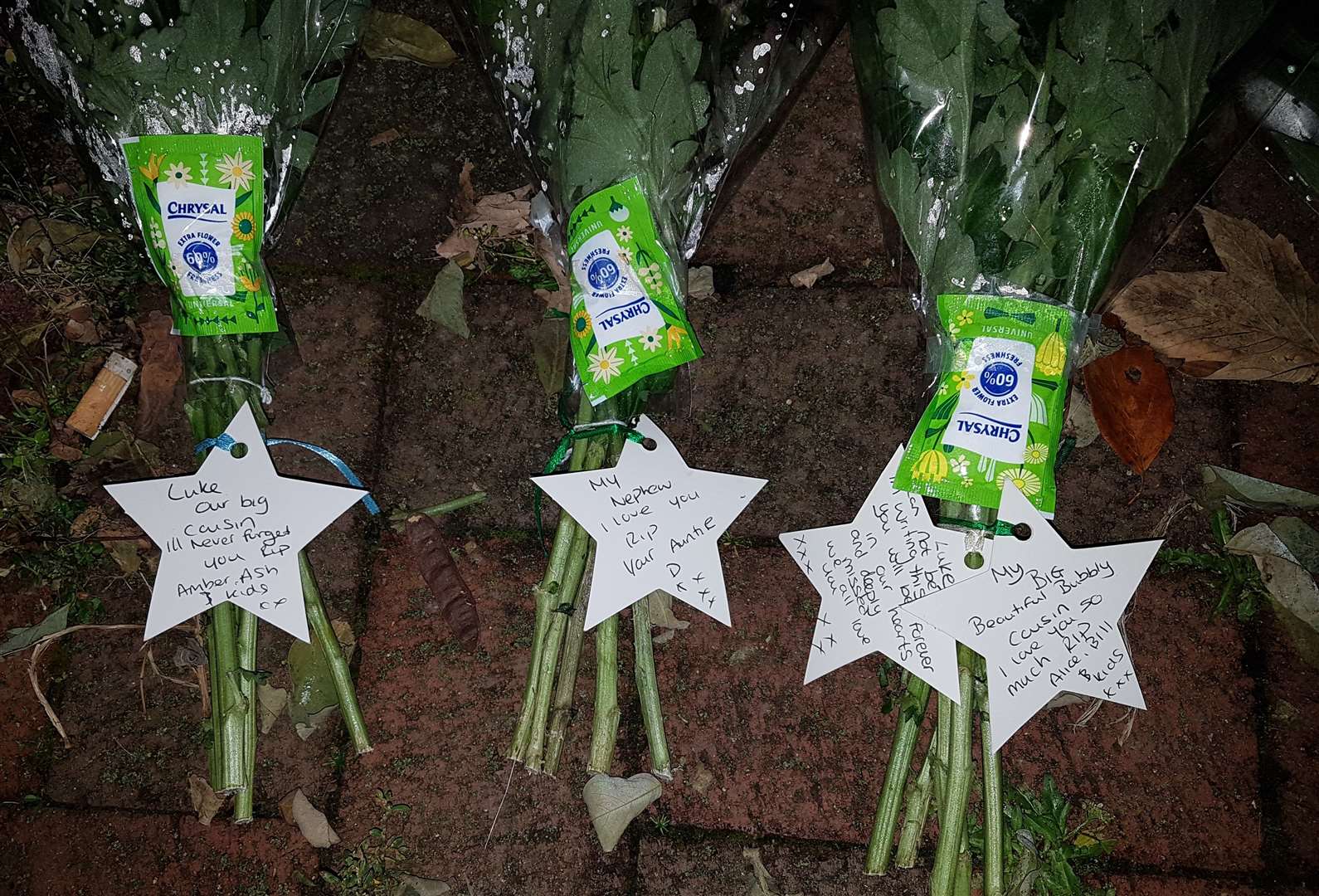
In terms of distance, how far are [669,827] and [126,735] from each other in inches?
50.6

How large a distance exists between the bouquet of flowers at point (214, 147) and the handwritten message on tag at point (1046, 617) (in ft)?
4.46

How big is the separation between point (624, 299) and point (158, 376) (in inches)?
48.3

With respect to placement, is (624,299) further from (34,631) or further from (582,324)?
(34,631)

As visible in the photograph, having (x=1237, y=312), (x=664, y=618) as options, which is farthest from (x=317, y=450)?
(x=1237, y=312)

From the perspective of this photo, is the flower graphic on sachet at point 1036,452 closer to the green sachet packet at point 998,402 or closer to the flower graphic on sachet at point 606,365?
the green sachet packet at point 998,402

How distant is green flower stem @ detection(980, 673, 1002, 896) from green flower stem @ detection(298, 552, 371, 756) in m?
1.33

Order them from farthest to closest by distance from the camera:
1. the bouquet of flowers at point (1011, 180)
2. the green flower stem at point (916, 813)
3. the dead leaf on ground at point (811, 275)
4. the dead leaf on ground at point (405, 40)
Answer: the dead leaf on ground at point (405, 40) < the dead leaf on ground at point (811, 275) < the green flower stem at point (916, 813) < the bouquet of flowers at point (1011, 180)

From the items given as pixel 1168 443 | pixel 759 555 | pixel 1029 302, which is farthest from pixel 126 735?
pixel 1168 443

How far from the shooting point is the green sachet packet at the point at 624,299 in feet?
5.51

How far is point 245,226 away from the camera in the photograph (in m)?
1.78

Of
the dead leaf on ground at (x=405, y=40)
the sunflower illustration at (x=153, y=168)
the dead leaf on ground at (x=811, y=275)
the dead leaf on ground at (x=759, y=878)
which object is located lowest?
the dead leaf on ground at (x=759, y=878)

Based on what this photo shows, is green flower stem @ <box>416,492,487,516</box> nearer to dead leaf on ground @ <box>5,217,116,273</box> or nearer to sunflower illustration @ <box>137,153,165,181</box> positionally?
sunflower illustration @ <box>137,153,165,181</box>

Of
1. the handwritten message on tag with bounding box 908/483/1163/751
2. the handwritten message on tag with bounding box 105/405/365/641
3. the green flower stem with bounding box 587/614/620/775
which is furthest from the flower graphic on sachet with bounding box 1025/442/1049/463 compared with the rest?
the handwritten message on tag with bounding box 105/405/365/641

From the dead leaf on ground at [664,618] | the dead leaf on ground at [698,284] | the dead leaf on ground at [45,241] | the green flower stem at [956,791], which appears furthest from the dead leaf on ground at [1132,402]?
the dead leaf on ground at [45,241]
